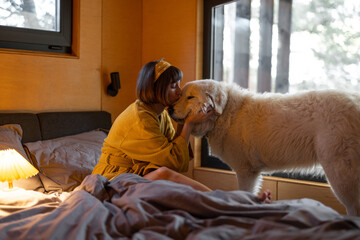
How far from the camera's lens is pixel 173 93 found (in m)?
2.37

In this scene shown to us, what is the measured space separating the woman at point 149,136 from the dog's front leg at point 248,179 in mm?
411

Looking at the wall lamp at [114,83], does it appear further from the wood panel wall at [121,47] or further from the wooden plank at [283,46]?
the wooden plank at [283,46]

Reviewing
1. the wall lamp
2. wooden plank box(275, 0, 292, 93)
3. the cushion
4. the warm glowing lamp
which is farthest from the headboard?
wooden plank box(275, 0, 292, 93)

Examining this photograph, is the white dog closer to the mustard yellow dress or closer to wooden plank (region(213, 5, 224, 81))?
the mustard yellow dress

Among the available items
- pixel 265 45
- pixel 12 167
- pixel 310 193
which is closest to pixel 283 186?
pixel 310 193

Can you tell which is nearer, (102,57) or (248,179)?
(248,179)

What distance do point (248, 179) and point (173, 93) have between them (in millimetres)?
786

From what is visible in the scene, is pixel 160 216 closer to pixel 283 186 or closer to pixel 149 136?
pixel 149 136

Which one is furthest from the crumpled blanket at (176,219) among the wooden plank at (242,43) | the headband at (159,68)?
the wooden plank at (242,43)

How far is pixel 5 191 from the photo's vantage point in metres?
2.12

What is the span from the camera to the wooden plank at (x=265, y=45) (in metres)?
3.19

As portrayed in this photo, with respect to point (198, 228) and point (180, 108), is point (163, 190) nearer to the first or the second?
point (198, 228)

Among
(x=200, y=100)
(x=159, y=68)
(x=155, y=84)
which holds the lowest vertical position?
(x=200, y=100)

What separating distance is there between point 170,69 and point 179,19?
1639 mm
